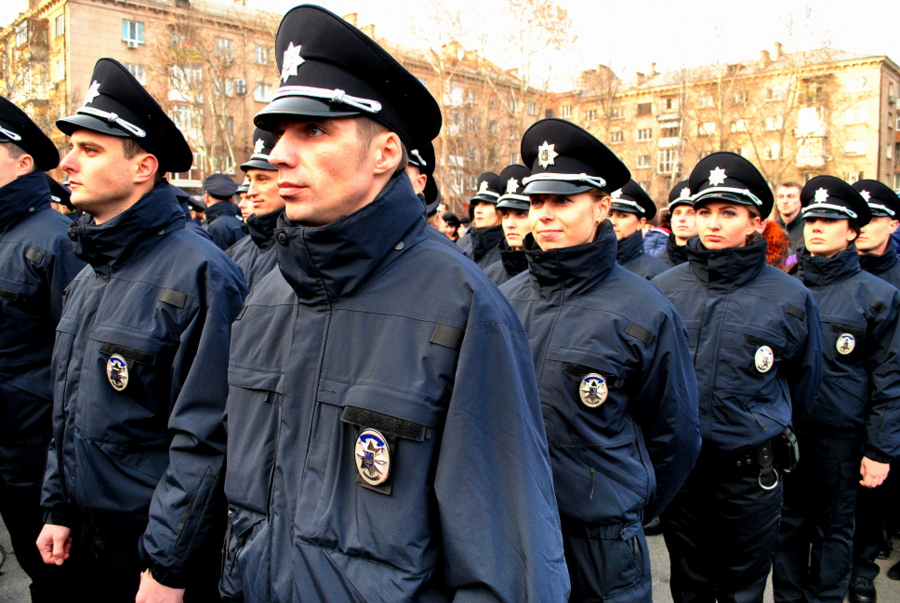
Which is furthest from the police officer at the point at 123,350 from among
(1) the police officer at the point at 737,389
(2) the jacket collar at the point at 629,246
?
(2) the jacket collar at the point at 629,246

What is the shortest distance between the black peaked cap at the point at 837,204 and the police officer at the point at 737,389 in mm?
1046

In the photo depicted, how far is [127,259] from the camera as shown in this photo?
116 inches

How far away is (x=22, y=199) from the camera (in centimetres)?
380

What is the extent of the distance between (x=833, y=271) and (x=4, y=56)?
529 inches

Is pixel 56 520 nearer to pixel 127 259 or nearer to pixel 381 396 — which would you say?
pixel 127 259

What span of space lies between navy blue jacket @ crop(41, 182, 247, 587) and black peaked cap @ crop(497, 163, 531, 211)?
2650 mm

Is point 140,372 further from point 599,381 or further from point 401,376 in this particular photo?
point 599,381

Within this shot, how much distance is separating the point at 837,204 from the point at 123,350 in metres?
4.49

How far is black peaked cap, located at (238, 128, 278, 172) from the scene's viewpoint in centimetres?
505

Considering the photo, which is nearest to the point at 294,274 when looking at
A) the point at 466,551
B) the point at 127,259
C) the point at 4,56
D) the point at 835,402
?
the point at 466,551

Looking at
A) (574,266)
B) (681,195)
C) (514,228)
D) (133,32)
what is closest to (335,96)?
(574,266)

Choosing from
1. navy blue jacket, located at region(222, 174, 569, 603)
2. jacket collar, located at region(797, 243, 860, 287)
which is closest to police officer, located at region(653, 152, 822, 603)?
jacket collar, located at region(797, 243, 860, 287)

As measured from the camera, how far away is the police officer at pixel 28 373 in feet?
11.6

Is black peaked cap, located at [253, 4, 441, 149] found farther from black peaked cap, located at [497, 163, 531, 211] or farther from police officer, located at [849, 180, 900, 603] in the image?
police officer, located at [849, 180, 900, 603]
